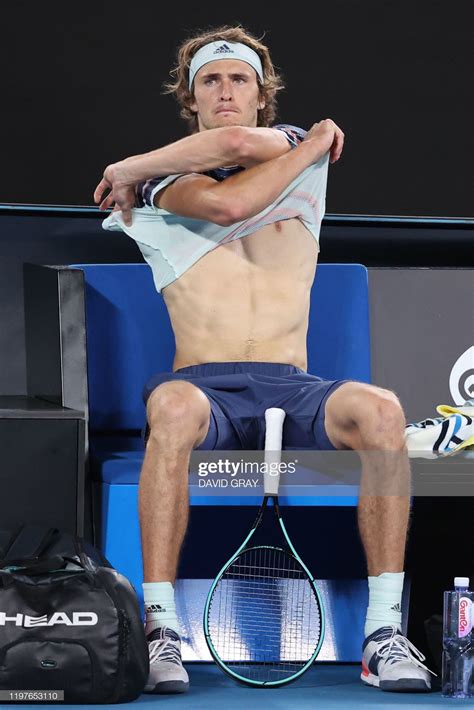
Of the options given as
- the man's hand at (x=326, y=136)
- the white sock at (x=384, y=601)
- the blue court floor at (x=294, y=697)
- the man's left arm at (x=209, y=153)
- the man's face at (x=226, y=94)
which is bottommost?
the blue court floor at (x=294, y=697)

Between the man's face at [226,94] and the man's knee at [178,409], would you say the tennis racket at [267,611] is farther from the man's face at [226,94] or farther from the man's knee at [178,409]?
the man's face at [226,94]

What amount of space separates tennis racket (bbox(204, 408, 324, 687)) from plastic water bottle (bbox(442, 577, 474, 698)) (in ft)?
1.06

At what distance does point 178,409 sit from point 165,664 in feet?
1.84

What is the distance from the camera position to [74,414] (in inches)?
131

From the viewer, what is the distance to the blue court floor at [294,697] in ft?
9.37

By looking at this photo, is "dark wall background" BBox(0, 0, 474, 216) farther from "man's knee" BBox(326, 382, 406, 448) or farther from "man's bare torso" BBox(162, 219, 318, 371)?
"man's knee" BBox(326, 382, 406, 448)

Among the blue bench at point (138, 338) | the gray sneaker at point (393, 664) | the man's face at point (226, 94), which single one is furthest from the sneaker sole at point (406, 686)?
the man's face at point (226, 94)

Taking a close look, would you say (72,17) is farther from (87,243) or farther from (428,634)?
(428,634)

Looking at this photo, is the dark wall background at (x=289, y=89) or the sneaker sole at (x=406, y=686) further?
the dark wall background at (x=289, y=89)

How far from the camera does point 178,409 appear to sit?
317 centimetres

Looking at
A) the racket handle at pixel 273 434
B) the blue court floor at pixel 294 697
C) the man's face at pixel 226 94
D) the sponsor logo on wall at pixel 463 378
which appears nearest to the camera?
the blue court floor at pixel 294 697

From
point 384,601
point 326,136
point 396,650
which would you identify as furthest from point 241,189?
point 396,650

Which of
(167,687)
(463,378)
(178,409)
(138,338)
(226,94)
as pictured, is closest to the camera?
(167,687)

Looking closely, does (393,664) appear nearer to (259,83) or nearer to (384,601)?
(384,601)
